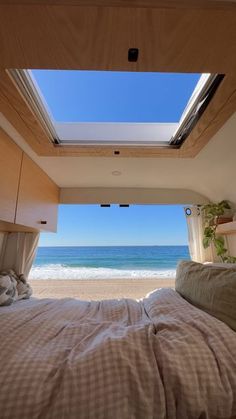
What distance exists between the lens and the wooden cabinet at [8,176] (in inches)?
52.4

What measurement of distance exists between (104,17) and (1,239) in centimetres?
216

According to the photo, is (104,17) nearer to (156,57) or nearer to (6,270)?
(156,57)

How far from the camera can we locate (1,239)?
7.17 ft

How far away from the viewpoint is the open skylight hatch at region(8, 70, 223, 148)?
111cm

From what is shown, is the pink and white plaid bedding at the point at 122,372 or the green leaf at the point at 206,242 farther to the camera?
the green leaf at the point at 206,242

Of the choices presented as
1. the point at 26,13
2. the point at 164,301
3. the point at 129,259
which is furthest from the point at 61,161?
the point at 129,259

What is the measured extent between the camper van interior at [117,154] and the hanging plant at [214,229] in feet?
1.95

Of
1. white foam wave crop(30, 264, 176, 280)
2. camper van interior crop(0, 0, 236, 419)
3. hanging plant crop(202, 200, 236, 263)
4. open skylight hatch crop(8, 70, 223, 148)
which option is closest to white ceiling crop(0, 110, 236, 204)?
camper van interior crop(0, 0, 236, 419)

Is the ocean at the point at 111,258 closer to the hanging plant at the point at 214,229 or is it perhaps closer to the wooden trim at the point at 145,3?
the hanging plant at the point at 214,229

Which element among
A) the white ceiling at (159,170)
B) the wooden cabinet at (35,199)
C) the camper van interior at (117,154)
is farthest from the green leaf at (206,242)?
the wooden cabinet at (35,199)

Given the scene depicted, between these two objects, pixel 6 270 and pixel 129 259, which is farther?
pixel 129 259

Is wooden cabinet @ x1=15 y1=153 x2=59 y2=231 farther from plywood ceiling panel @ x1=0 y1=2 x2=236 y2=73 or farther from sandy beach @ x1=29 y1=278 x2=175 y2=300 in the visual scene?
sandy beach @ x1=29 y1=278 x2=175 y2=300

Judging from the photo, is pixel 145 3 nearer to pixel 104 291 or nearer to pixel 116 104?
pixel 116 104

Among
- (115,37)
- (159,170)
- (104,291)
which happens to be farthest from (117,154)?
(104,291)
